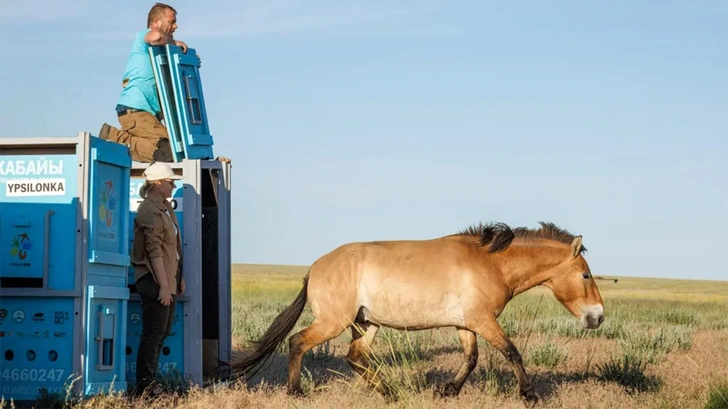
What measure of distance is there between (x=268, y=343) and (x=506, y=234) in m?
2.66

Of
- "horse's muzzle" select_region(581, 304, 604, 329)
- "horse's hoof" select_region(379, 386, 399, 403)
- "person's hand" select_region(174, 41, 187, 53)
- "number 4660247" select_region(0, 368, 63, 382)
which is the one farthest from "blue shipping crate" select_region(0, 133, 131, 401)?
"horse's muzzle" select_region(581, 304, 604, 329)

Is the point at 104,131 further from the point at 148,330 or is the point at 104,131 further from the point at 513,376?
the point at 513,376

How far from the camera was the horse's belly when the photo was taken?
1111 cm

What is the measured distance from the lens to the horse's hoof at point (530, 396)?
10.6m

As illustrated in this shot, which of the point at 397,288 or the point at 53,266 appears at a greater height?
the point at 53,266

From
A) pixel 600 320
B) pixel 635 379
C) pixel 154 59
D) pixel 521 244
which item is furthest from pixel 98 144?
pixel 635 379

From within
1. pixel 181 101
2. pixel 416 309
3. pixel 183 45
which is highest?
pixel 183 45

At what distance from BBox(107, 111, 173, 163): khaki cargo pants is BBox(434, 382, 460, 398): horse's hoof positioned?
3673 millimetres

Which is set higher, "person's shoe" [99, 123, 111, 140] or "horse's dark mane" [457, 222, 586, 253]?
"person's shoe" [99, 123, 111, 140]

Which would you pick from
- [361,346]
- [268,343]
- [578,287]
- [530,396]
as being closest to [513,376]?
[578,287]

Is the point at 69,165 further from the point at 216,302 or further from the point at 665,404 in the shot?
the point at 665,404

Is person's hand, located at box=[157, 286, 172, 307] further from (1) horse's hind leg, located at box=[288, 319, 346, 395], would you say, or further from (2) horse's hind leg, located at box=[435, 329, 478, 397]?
(2) horse's hind leg, located at box=[435, 329, 478, 397]

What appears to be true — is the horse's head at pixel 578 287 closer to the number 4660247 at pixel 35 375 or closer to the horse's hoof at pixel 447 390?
the horse's hoof at pixel 447 390

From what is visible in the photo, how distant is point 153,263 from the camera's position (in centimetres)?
995
